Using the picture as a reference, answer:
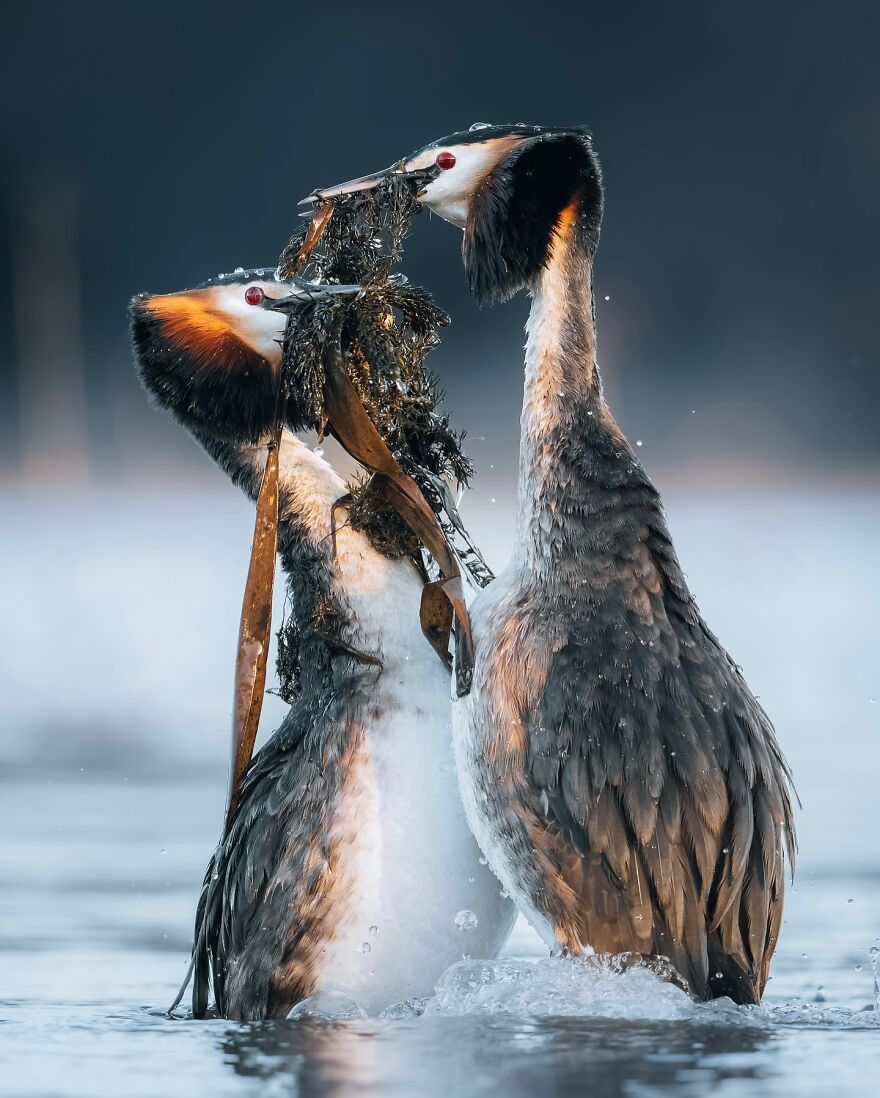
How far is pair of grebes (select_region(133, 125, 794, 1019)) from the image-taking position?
520 cm

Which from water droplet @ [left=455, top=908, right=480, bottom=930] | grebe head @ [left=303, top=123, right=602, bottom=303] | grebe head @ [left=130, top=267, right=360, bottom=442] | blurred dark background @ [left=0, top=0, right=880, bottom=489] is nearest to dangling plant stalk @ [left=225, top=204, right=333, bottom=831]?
grebe head @ [left=303, top=123, right=602, bottom=303]

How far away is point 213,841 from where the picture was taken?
9.16m

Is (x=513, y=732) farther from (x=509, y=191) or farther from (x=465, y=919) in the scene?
(x=509, y=191)

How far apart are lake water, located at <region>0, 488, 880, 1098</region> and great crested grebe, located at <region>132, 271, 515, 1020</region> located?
0.21 meters

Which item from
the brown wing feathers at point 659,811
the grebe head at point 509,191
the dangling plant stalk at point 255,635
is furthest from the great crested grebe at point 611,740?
the dangling plant stalk at point 255,635

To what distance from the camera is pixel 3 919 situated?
7441 mm

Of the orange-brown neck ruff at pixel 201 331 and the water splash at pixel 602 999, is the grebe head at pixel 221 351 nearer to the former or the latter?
the orange-brown neck ruff at pixel 201 331

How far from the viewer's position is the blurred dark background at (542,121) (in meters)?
18.1

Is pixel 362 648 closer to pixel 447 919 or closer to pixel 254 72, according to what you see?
pixel 447 919

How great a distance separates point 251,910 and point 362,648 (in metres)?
0.80

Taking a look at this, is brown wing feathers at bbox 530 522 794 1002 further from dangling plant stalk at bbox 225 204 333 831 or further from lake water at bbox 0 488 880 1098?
dangling plant stalk at bbox 225 204 333 831

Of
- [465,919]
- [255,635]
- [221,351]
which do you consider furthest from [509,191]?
[465,919]

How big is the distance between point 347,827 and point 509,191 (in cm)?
181

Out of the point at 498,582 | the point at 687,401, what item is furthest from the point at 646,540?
the point at 687,401
